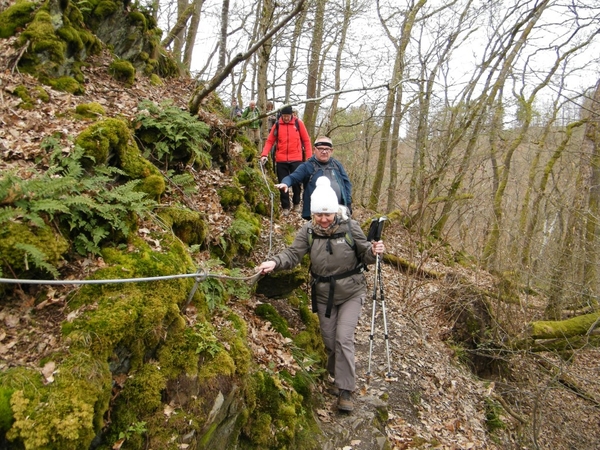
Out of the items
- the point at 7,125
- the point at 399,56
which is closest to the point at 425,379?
the point at 7,125

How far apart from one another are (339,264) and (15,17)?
6.84m

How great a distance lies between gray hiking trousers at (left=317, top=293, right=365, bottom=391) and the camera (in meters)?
4.97

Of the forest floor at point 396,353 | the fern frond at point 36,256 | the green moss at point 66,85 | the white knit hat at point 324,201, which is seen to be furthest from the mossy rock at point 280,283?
the green moss at point 66,85

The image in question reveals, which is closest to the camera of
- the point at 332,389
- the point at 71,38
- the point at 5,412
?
the point at 5,412

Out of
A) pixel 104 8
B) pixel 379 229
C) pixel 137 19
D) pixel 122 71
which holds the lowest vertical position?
pixel 379 229

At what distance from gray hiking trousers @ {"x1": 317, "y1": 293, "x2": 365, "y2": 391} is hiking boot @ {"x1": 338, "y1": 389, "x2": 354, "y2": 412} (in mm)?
83

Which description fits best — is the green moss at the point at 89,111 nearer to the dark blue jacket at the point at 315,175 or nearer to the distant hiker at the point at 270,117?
the dark blue jacket at the point at 315,175

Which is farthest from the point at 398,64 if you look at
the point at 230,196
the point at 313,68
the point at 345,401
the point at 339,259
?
the point at 345,401

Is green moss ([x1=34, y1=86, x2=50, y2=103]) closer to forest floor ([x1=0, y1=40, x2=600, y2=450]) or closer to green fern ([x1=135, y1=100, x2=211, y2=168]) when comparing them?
forest floor ([x1=0, y1=40, x2=600, y2=450])

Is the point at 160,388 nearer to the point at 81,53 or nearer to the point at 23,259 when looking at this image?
the point at 23,259

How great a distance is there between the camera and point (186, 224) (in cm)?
536

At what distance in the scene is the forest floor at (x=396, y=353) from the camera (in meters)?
3.79

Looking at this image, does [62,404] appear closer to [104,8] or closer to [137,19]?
[104,8]

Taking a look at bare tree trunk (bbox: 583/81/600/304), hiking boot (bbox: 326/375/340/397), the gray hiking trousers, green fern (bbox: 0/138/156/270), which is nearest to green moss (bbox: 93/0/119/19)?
green fern (bbox: 0/138/156/270)
